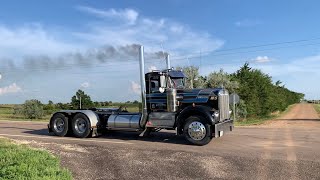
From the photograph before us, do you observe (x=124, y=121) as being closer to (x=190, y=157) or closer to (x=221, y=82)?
(x=190, y=157)

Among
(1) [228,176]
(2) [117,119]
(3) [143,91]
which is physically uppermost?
(3) [143,91]

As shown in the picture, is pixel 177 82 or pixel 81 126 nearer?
pixel 177 82

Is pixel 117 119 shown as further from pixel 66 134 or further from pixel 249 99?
pixel 249 99

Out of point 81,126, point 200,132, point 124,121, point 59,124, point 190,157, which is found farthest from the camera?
point 59,124

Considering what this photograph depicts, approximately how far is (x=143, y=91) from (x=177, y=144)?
2.36m

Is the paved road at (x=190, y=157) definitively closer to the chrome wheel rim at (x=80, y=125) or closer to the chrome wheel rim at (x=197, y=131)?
the chrome wheel rim at (x=197, y=131)

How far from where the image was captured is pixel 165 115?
13219 mm

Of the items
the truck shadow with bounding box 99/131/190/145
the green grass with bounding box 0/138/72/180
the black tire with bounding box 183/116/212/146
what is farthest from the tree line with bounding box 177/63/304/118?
the green grass with bounding box 0/138/72/180

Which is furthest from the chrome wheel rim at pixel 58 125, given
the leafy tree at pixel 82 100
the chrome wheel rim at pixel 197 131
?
the chrome wheel rim at pixel 197 131

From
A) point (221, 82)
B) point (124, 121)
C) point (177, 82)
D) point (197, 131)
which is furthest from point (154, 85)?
point (221, 82)

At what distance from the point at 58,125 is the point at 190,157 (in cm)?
721

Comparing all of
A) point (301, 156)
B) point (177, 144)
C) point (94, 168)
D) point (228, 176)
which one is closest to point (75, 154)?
point (94, 168)

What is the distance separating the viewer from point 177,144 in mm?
12516

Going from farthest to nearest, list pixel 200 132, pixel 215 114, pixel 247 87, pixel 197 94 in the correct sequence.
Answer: pixel 247 87, pixel 197 94, pixel 215 114, pixel 200 132
